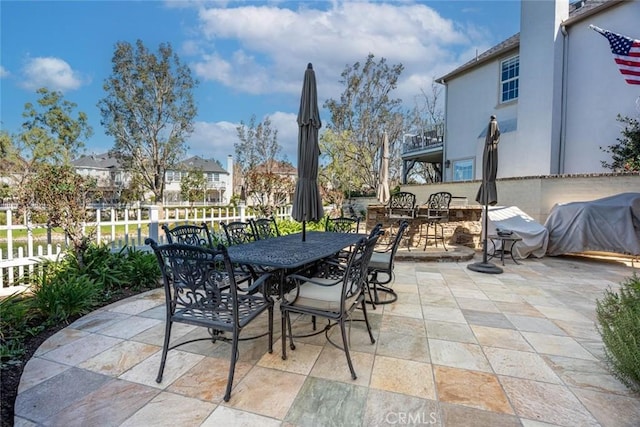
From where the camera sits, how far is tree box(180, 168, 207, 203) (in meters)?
26.3

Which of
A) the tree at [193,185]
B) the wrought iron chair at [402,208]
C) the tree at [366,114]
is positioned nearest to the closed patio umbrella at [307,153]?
the wrought iron chair at [402,208]

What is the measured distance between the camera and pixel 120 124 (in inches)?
720

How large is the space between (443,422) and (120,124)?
21959mm

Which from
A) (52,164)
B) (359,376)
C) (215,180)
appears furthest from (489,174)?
(215,180)

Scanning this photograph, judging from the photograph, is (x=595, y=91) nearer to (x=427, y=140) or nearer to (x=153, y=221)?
(x=427, y=140)

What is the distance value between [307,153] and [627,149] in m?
9.31

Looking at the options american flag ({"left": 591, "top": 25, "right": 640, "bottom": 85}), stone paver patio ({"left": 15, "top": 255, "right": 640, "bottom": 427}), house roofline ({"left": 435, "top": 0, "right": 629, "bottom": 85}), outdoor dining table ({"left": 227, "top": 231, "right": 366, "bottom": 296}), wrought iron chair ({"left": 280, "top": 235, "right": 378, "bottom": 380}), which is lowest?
stone paver patio ({"left": 15, "top": 255, "right": 640, "bottom": 427})

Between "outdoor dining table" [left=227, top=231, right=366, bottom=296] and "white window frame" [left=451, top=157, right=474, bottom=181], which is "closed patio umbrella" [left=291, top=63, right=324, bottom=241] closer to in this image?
"outdoor dining table" [left=227, top=231, right=366, bottom=296]

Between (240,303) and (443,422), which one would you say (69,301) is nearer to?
(240,303)

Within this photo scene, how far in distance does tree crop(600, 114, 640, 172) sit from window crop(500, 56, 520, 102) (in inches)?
138

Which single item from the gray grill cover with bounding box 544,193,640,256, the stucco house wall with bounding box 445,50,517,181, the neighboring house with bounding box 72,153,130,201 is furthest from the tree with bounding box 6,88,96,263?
the stucco house wall with bounding box 445,50,517,181

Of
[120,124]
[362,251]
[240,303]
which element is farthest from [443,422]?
→ [120,124]

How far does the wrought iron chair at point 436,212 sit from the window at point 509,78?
6493 mm

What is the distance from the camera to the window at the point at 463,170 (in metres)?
12.4
